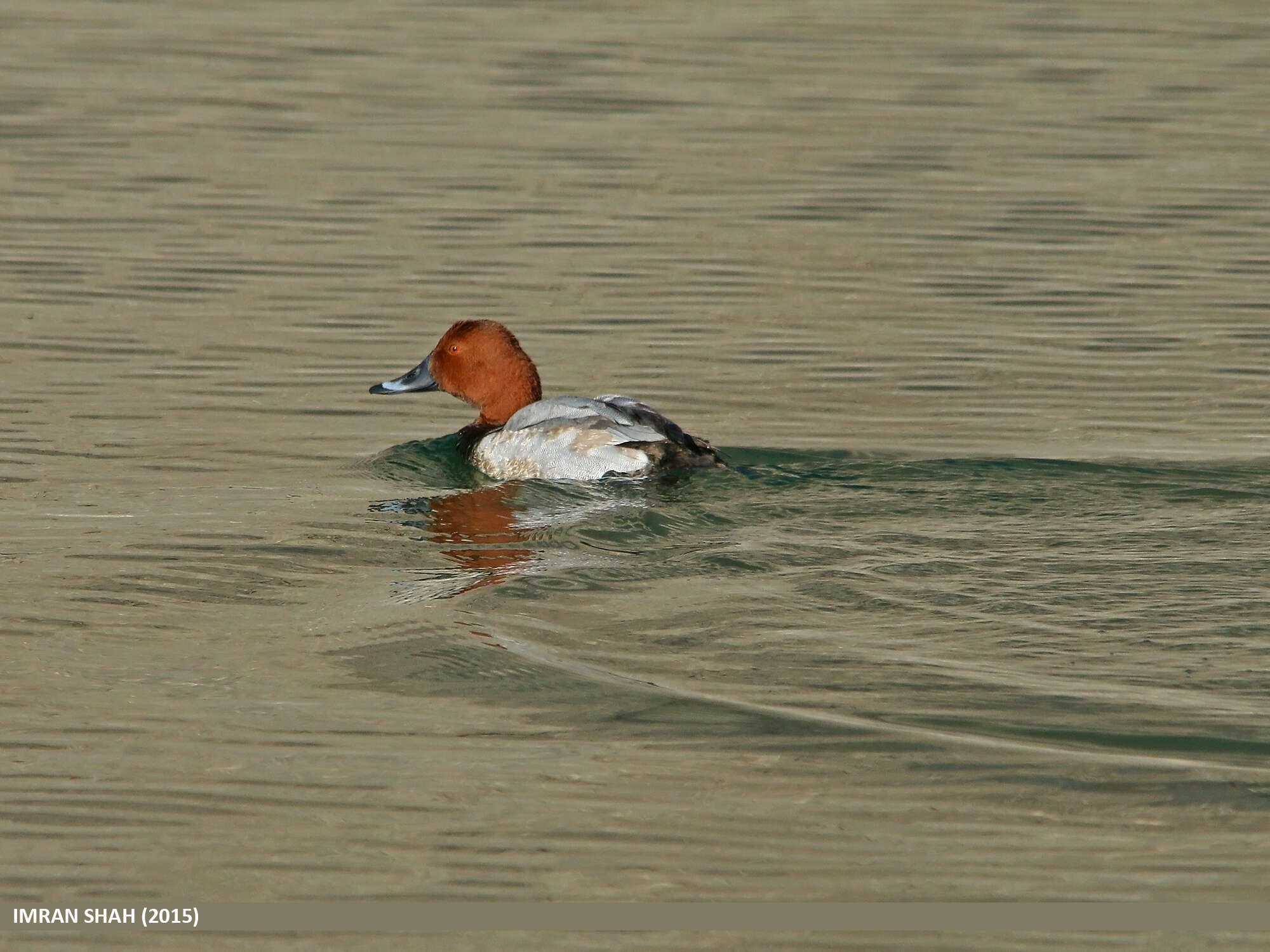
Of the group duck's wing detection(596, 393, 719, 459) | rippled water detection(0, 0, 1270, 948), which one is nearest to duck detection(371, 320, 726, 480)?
duck's wing detection(596, 393, 719, 459)

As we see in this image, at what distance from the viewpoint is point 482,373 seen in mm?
9750

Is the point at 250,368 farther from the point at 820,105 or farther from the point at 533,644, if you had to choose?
the point at 820,105

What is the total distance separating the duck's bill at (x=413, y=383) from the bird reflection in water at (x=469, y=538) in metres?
1.10

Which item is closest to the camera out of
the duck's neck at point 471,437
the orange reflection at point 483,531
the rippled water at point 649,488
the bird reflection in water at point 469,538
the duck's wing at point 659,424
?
the rippled water at point 649,488

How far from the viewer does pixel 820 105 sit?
1683 cm

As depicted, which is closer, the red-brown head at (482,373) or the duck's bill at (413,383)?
the red-brown head at (482,373)

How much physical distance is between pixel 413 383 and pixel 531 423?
113cm

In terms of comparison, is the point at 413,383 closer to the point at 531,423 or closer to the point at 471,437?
A: the point at 471,437

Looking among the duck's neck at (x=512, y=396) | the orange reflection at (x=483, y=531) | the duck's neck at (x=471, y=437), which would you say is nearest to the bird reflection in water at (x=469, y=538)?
the orange reflection at (x=483, y=531)

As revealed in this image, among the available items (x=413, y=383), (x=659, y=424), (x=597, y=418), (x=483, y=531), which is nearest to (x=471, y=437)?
(x=413, y=383)

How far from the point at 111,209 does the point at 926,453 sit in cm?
707

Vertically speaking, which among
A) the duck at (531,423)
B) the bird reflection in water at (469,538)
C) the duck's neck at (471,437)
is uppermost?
the duck at (531,423)

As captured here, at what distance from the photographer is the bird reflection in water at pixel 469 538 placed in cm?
721

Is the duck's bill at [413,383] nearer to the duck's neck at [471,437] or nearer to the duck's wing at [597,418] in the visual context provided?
the duck's neck at [471,437]
